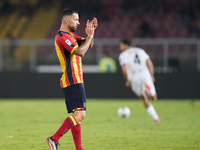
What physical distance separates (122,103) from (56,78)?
3047 mm

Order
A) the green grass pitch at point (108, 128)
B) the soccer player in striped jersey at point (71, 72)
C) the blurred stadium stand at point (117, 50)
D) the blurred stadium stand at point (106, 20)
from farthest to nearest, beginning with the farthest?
the blurred stadium stand at point (106, 20)
the blurred stadium stand at point (117, 50)
the green grass pitch at point (108, 128)
the soccer player in striped jersey at point (71, 72)

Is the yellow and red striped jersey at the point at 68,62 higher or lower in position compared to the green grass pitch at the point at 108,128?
higher

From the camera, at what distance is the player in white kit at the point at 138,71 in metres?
10.0

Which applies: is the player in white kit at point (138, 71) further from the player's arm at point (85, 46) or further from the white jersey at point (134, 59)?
the player's arm at point (85, 46)

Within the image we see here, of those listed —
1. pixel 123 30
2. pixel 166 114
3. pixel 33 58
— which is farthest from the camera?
pixel 123 30

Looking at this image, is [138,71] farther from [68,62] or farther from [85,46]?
[85,46]

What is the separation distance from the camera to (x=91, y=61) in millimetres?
18156

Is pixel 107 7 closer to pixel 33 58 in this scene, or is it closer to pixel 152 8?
pixel 152 8

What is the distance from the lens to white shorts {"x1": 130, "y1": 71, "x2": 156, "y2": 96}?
9.99 metres

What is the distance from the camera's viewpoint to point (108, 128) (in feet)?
28.9

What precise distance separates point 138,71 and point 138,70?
3cm

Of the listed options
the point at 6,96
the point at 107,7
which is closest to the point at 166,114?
the point at 6,96

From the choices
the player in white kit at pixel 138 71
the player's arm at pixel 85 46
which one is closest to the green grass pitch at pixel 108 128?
the player in white kit at pixel 138 71

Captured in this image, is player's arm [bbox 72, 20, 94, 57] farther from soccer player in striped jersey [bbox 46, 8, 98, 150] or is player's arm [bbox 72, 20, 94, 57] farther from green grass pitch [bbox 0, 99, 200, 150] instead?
Answer: green grass pitch [bbox 0, 99, 200, 150]
